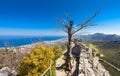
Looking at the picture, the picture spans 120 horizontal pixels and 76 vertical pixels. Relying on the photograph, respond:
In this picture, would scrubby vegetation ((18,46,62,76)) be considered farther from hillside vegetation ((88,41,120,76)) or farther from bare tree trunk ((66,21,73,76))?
hillside vegetation ((88,41,120,76))

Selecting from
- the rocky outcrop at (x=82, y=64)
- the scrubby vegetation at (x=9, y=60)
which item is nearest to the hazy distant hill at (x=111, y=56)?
the rocky outcrop at (x=82, y=64)

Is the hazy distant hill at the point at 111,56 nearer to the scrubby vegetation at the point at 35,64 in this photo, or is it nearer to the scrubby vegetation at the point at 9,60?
the scrubby vegetation at the point at 9,60

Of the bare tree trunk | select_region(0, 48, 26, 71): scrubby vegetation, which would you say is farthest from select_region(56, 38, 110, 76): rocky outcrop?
select_region(0, 48, 26, 71): scrubby vegetation

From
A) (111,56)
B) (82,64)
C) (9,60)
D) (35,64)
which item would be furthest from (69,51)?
(111,56)

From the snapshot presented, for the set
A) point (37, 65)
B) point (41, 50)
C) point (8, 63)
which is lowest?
point (8, 63)

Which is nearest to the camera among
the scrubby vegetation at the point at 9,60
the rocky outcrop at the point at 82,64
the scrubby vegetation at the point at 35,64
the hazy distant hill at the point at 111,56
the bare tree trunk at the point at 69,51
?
the scrubby vegetation at the point at 35,64

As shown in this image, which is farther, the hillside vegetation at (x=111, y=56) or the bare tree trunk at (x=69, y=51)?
the hillside vegetation at (x=111, y=56)

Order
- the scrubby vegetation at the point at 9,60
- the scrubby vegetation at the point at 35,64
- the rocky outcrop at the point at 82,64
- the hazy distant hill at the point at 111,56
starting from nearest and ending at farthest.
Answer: the scrubby vegetation at the point at 35,64 → the rocky outcrop at the point at 82,64 → the scrubby vegetation at the point at 9,60 → the hazy distant hill at the point at 111,56

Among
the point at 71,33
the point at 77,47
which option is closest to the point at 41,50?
the point at 71,33

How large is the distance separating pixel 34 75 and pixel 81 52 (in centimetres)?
1144

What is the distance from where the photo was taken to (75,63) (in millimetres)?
20562

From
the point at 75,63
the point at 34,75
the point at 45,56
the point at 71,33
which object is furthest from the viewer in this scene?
the point at 75,63

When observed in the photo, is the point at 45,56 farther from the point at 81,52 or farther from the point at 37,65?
the point at 81,52

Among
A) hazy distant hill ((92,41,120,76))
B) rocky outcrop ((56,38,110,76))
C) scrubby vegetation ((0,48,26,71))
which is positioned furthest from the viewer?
hazy distant hill ((92,41,120,76))
